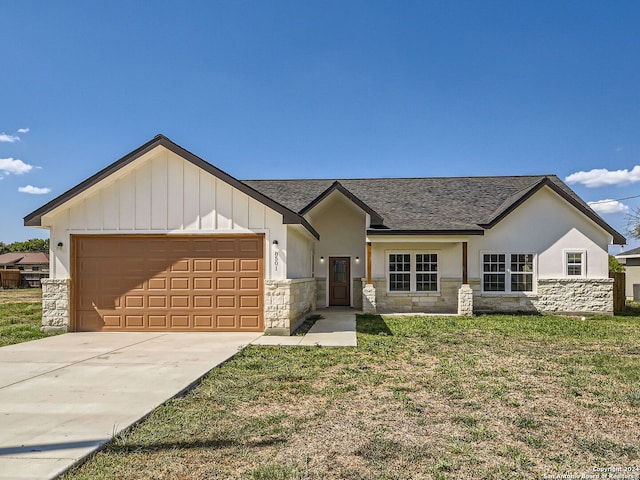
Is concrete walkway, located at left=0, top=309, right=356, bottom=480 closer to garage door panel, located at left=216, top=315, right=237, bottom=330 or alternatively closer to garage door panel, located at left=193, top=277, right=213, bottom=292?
garage door panel, located at left=216, top=315, right=237, bottom=330

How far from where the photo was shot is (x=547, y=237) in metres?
16.1

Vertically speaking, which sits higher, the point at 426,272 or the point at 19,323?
the point at 426,272

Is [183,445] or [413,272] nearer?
[183,445]

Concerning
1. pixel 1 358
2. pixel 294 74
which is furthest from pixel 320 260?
pixel 1 358

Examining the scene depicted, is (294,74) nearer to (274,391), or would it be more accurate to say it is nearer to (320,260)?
(320,260)

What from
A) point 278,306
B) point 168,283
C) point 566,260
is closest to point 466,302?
point 566,260

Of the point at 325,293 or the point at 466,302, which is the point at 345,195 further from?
the point at 466,302

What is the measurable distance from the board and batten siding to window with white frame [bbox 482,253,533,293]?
9.34 m

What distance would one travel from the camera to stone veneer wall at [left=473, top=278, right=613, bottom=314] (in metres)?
15.8

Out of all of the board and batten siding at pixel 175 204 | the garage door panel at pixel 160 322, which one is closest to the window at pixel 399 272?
the board and batten siding at pixel 175 204

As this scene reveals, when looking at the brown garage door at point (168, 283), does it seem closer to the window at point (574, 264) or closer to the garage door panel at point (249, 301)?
the garage door panel at point (249, 301)

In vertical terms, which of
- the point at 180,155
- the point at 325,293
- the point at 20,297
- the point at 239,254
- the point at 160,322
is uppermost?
the point at 180,155

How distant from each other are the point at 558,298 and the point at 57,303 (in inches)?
675

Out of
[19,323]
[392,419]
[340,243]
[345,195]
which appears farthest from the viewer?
[340,243]
